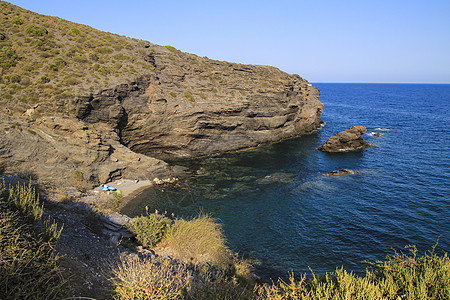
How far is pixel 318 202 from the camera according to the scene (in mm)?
30016

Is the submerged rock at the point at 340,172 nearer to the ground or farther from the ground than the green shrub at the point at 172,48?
nearer to the ground

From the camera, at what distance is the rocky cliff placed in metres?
31.7

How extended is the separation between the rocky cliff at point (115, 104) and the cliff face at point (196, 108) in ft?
0.53

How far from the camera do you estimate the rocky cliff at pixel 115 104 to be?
3165cm

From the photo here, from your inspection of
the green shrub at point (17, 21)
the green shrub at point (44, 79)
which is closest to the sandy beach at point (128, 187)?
the green shrub at point (44, 79)

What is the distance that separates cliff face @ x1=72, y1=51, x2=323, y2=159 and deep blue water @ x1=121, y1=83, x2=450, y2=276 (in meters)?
4.46

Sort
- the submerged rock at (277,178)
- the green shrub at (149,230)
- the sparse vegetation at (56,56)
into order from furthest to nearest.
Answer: the submerged rock at (277,178), the sparse vegetation at (56,56), the green shrub at (149,230)

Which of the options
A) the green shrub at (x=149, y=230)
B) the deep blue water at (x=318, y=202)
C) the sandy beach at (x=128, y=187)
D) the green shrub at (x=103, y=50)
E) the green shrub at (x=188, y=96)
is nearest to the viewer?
the green shrub at (x=149, y=230)

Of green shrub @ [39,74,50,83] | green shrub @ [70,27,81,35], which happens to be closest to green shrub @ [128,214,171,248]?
green shrub @ [39,74,50,83]

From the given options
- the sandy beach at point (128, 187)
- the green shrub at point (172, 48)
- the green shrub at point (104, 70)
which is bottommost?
the sandy beach at point (128, 187)

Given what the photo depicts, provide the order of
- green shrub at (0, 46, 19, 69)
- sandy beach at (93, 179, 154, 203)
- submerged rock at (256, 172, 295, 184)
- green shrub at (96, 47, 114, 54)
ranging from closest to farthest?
sandy beach at (93, 179, 154, 203), green shrub at (0, 46, 19, 69), submerged rock at (256, 172, 295, 184), green shrub at (96, 47, 114, 54)

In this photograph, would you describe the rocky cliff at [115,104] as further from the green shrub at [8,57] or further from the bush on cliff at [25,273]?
the bush on cliff at [25,273]

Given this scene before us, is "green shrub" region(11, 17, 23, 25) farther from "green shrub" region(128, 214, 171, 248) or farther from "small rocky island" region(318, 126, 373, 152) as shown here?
"small rocky island" region(318, 126, 373, 152)

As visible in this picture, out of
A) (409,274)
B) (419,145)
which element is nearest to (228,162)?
(409,274)
